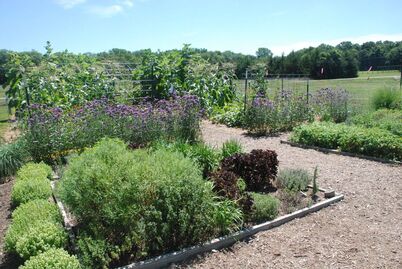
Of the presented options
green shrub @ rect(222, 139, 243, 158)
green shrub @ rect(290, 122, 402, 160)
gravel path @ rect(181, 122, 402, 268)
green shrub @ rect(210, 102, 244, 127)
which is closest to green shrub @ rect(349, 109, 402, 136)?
green shrub @ rect(290, 122, 402, 160)

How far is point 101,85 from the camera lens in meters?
11.8

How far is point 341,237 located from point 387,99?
10.0 meters

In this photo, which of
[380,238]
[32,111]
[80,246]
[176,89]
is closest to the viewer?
[80,246]

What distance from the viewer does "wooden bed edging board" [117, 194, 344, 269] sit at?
3.86m

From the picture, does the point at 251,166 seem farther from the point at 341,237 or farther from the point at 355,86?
the point at 355,86

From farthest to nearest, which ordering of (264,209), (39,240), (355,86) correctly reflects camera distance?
(355,86)
(264,209)
(39,240)

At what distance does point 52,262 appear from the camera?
10.9 ft

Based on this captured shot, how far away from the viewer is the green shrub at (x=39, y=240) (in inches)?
144

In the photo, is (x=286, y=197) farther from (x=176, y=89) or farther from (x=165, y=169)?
(x=176, y=89)

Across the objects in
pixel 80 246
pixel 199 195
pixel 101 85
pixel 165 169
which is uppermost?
pixel 101 85

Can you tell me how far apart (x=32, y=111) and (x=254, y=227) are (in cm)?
564

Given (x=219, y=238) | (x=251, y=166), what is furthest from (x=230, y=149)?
(x=219, y=238)

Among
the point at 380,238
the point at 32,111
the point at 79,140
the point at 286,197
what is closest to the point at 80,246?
the point at 286,197

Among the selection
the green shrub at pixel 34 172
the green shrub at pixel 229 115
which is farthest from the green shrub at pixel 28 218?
the green shrub at pixel 229 115
